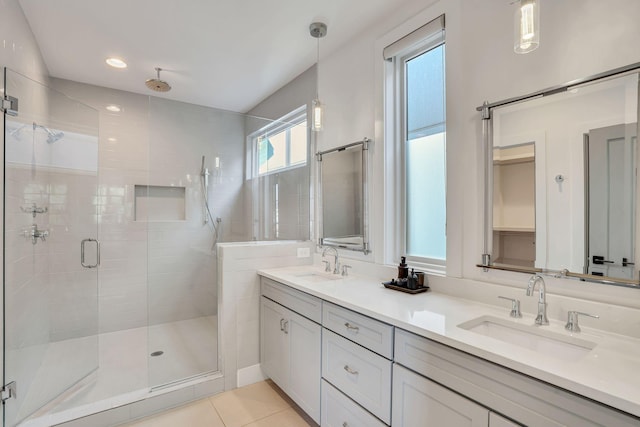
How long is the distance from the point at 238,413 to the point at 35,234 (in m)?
2.04

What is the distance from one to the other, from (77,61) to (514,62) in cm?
343

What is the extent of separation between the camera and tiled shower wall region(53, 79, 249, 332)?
2850mm

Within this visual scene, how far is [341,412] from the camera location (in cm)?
161

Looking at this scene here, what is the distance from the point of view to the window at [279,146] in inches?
122


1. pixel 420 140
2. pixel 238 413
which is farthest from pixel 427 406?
pixel 420 140

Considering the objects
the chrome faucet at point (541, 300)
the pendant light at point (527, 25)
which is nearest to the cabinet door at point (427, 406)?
the chrome faucet at point (541, 300)

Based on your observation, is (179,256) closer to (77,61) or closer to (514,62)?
(77,61)

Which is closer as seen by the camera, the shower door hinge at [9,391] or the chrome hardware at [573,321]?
the chrome hardware at [573,321]

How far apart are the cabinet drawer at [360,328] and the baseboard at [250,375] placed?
1.05m

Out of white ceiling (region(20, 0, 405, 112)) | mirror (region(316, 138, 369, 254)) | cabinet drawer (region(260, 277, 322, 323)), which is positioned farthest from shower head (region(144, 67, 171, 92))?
cabinet drawer (region(260, 277, 322, 323))

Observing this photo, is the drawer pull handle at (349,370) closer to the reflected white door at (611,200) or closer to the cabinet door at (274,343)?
the cabinet door at (274,343)

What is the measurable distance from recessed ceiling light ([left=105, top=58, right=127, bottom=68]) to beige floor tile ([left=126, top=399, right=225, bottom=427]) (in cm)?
289

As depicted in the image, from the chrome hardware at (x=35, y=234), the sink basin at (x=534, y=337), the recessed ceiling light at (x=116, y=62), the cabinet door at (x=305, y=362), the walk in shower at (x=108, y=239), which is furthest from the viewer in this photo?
the recessed ceiling light at (x=116, y=62)

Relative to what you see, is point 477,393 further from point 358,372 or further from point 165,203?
point 165,203
